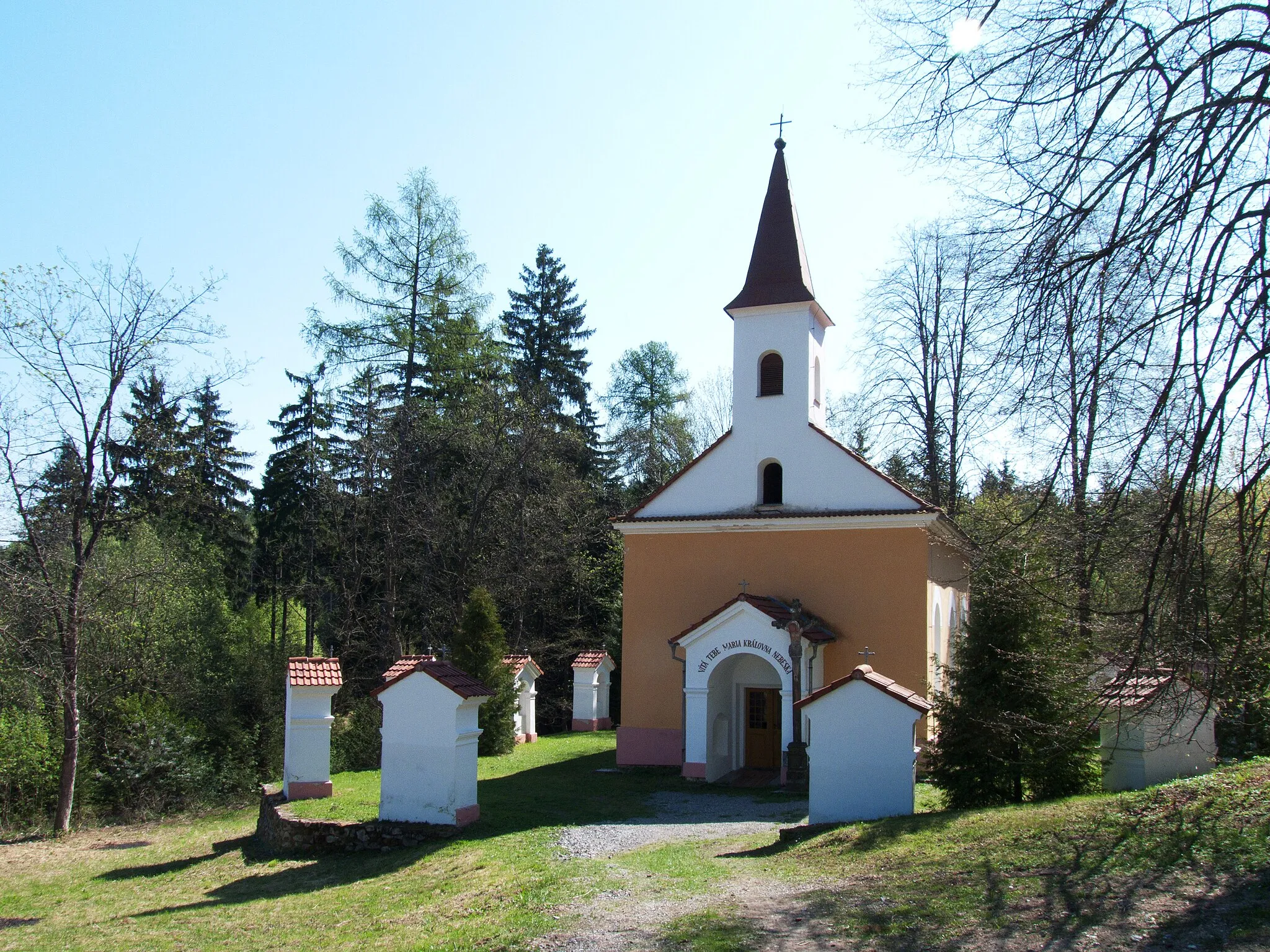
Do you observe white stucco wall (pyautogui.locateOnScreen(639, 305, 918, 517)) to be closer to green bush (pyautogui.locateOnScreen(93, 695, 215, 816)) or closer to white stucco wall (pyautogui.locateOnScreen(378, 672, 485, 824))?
white stucco wall (pyautogui.locateOnScreen(378, 672, 485, 824))

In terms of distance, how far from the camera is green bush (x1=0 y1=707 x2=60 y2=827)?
61.7 ft

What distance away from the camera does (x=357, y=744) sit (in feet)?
72.1

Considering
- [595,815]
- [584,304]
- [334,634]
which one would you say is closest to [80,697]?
[334,634]

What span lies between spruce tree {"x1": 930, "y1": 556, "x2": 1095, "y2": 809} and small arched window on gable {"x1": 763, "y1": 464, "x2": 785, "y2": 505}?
808cm

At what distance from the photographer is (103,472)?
18.6 metres

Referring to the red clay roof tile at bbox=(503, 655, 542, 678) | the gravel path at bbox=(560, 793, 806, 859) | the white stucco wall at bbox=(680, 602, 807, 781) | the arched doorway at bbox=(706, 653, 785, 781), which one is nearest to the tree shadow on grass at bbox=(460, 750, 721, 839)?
the gravel path at bbox=(560, 793, 806, 859)

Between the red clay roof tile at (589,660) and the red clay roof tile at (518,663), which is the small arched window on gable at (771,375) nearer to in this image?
the red clay roof tile at (518,663)

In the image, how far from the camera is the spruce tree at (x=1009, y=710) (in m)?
11.3

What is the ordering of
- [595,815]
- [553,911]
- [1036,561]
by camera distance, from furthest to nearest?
[595,815]
[1036,561]
[553,911]

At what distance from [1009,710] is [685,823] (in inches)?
190

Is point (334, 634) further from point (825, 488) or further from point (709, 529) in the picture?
point (825, 488)

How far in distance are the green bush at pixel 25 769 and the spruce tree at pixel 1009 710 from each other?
683 inches

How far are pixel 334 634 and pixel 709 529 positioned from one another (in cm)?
1398

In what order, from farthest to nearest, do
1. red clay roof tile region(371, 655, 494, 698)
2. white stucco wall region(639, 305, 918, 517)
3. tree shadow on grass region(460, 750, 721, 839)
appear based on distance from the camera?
white stucco wall region(639, 305, 918, 517) < tree shadow on grass region(460, 750, 721, 839) < red clay roof tile region(371, 655, 494, 698)
